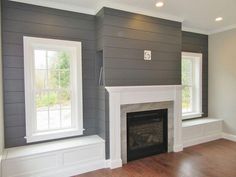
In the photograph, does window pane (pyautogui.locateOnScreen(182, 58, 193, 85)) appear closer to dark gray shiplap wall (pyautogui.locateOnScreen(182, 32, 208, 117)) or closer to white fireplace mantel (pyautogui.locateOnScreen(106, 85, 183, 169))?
dark gray shiplap wall (pyautogui.locateOnScreen(182, 32, 208, 117))

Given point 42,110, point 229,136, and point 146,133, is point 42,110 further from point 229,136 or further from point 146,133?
point 229,136

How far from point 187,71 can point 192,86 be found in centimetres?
46

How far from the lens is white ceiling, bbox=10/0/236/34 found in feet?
10.0

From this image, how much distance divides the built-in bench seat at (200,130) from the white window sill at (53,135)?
249 centimetres

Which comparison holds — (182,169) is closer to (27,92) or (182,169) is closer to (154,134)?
(154,134)

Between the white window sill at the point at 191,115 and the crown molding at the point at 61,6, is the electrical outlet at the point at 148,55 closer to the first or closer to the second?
the crown molding at the point at 61,6

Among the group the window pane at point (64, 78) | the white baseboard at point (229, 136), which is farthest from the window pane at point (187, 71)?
the window pane at point (64, 78)

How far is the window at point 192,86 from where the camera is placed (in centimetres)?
488

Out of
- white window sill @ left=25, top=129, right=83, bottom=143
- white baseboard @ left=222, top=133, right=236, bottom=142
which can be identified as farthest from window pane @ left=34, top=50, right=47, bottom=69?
white baseboard @ left=222, top=133, right=236, bottom=142

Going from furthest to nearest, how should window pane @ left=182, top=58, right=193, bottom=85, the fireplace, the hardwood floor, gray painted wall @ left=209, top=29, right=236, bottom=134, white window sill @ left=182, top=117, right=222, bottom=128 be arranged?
window pane @ left=182, top=58, right=193, bottom=85 < gray painted wall @ left=209, top=29, right=236, bottom=134 < white window sill @ left=182, top=117, right=222, bottom=128 < the fireplace < the hardwood floor

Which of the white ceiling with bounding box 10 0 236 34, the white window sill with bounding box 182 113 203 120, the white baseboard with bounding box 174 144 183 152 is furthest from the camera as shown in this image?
the white window sill with bounding box 182 113 203 120

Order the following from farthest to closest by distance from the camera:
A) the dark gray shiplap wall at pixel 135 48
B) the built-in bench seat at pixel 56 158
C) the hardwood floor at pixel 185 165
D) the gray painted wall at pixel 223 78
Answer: the gray painted wall at pixel 223 78, the dark gray shiplap wall at pixel 135 48, the hardwood floor at pixel 185 165, the built-in bench seat at pixel 56 158

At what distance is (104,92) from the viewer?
125 inches

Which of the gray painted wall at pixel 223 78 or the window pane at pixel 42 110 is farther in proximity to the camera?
the gray painted wall at pixel 223 78
